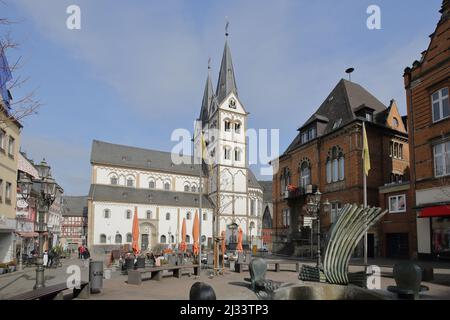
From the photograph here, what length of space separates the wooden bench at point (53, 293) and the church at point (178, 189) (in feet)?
153

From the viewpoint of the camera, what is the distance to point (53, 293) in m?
9.83

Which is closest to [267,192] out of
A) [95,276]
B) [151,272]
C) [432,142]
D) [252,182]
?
[252,182]

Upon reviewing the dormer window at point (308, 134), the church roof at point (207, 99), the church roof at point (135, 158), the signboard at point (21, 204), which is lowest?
the signboard at point (21, 204)

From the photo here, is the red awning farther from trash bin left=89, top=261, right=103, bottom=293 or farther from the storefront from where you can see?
trash bin left=89, top=261, right=103, bottom=293

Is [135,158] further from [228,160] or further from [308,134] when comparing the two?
[308,134]

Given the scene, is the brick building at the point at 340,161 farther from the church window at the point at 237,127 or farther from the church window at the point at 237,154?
the church window at the point at 237,127

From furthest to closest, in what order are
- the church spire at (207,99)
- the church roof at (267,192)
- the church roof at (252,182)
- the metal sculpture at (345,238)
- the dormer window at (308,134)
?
1. the church roof at (267,192)
2. the church spire at (207,99)
3. the church roof at (252,182)
4. the dormer window at (308,134)
5. the metal sculpture at (345,238)

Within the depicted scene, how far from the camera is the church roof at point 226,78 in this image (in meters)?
72.8

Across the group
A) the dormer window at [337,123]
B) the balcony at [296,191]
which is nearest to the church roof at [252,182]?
the balcony at [296,191]

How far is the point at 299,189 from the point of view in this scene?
37094 millimetres

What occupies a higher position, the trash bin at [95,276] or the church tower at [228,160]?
the church tower at [228,160]
